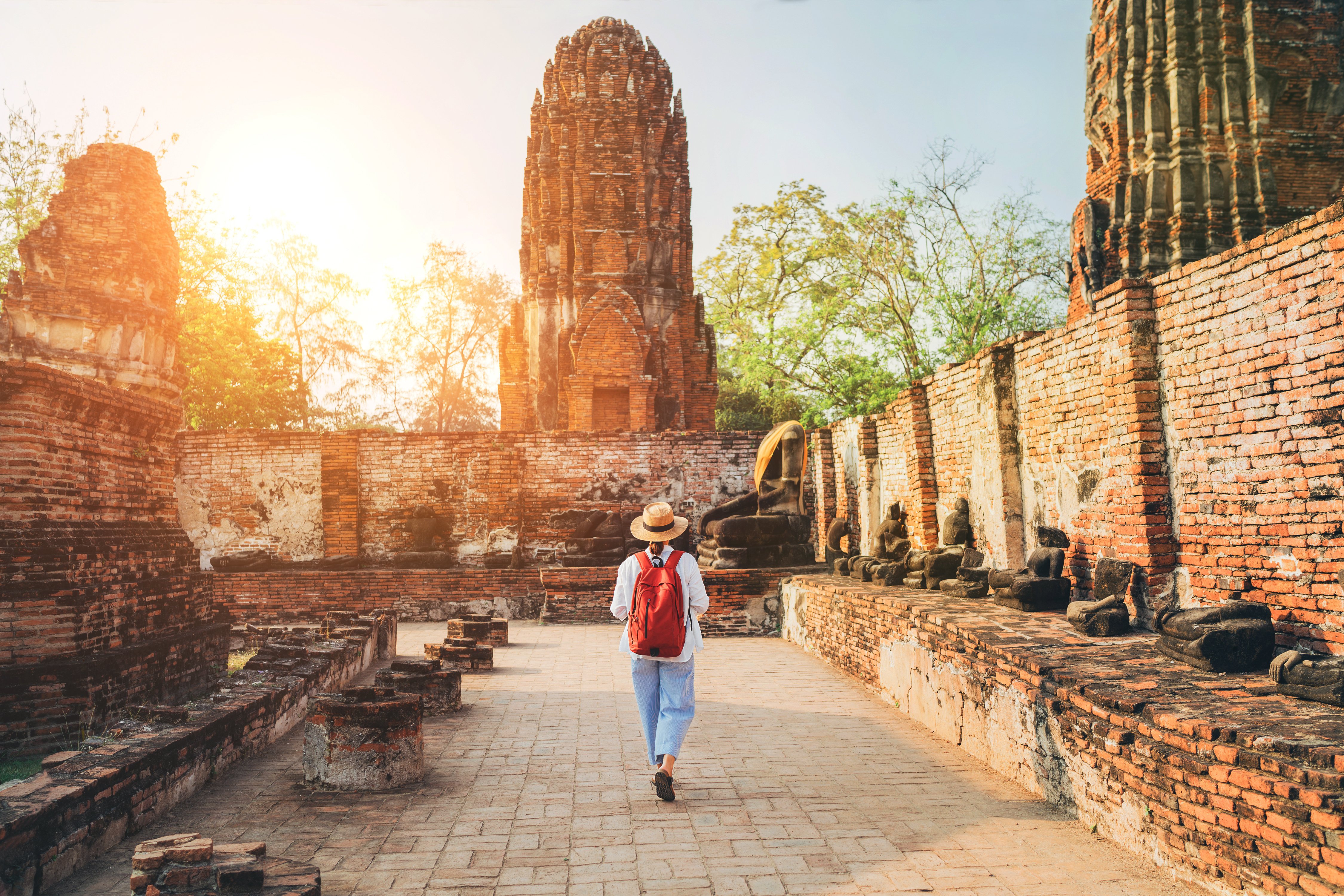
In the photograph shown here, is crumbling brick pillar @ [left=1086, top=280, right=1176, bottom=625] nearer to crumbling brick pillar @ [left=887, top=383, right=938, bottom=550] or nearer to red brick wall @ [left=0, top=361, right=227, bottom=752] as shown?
crumbling brick pillar @ [left=887, top=383, right=938, bottom=550]

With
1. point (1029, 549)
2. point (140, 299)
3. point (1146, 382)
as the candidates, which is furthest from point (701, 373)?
point (1146, 382)

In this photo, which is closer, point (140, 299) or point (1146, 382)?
point (1146, 382)

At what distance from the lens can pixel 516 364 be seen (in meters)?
21.1

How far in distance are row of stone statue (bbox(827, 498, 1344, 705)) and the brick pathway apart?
3.32 ft

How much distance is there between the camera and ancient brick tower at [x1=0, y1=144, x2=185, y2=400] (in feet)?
37.6

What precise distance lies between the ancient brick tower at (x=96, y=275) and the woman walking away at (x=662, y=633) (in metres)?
10.8

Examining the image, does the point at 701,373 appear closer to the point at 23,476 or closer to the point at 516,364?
the point at 516,364

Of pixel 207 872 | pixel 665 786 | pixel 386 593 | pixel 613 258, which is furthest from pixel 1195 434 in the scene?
pixel 613 258

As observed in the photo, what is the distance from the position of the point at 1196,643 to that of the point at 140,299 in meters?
13.3

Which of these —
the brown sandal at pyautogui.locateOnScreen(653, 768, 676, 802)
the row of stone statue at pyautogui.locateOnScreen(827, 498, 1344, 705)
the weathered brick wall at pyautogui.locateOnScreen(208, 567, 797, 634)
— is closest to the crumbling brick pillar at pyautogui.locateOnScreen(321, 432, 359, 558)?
the weathered brick wall at pyautogui.locateOnScreen(208, 567, 797, 634)

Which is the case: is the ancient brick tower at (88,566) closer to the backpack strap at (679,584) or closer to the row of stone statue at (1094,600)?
the backpack strap at (679,584)

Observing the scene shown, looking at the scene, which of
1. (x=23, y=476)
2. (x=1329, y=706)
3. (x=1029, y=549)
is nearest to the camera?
(x=1329, y=706)

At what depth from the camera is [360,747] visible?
173 inches

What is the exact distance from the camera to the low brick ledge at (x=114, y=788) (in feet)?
9.72
